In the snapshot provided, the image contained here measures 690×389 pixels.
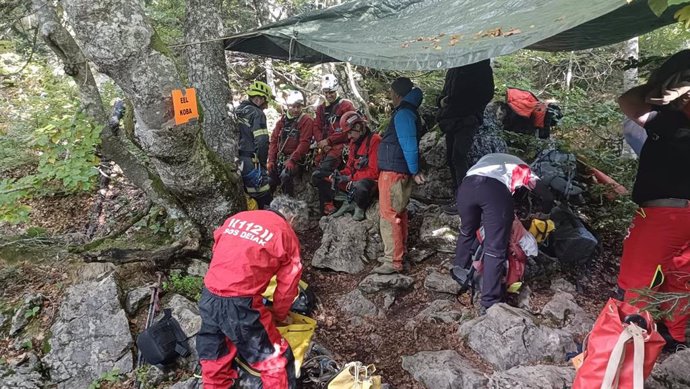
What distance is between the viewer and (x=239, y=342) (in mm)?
2930

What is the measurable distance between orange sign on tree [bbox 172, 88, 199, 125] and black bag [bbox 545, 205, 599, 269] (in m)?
3.86

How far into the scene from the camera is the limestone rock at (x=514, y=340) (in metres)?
A: 3.31

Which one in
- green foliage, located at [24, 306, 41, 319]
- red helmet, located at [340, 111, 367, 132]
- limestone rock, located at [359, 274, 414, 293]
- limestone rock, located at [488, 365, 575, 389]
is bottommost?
limestone rock, located at [359, 274, 414, 293]

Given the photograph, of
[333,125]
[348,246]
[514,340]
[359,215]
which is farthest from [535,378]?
[333,125]

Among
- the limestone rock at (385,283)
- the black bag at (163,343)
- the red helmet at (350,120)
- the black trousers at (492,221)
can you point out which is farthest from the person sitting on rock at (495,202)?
the black bag at (163,343)

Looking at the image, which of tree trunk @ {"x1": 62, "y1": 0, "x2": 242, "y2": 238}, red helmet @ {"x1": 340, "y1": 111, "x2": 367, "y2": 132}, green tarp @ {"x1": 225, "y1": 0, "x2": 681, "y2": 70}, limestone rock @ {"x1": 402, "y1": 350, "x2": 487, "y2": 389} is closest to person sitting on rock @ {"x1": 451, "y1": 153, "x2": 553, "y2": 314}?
limestone rock @ {"x1": 402, "y1": 350, "x2": 487, "y2": 389}

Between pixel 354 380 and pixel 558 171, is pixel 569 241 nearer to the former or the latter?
pixel 558 171

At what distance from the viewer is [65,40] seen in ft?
13.4

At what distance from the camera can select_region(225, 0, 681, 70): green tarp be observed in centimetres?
294

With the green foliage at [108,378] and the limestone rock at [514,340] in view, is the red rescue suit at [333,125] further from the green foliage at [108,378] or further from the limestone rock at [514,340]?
the green foliage at [108,378]

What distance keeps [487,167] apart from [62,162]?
3.71 m

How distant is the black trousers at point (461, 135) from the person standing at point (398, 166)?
3.01ft

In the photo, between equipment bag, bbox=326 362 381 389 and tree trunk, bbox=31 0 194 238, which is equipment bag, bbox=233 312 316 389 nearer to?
equipment bag, bbox=326 362 381 389

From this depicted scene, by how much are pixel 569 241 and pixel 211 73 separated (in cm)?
458
